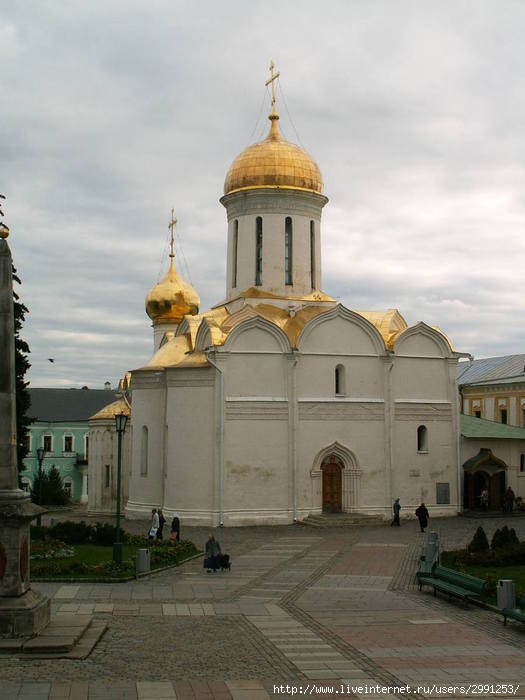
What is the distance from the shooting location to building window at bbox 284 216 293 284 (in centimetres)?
3075

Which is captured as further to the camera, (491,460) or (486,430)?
(486,430)

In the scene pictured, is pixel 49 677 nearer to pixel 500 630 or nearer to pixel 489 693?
pixel 489 693

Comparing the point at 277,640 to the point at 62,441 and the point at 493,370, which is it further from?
the point at 62,441

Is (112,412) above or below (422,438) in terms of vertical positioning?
above

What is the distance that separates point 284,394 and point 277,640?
55.5 feet

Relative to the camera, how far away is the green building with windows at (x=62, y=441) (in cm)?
5319

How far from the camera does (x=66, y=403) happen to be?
56188mm

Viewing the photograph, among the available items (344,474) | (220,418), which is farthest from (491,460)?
(220,418)

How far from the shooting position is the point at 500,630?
39.3 ft

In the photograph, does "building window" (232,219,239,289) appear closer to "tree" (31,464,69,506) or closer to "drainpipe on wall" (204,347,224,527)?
"drainpipe on wall" (204,347,224,527)

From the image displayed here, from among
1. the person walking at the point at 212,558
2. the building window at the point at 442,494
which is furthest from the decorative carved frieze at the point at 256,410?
the person walking at the point at 212,558

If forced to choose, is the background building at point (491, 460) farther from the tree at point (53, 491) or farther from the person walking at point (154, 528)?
the tree at point (53, 491)

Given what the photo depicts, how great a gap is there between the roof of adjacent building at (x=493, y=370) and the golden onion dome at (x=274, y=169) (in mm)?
18390

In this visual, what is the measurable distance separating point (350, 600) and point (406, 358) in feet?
53.9
